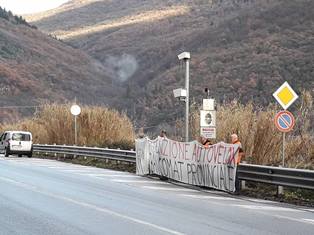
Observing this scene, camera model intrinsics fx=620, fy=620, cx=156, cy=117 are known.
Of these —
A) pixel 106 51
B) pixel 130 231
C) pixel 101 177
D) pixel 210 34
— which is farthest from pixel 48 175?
pixel 106 51

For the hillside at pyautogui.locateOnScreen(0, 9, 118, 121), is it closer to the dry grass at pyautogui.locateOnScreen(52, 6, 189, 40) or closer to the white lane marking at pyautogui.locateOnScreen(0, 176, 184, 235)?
the dry grass at pyautogui.locateOnScreen(52, 6, 189, 40)

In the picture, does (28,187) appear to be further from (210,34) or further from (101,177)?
(210,34)

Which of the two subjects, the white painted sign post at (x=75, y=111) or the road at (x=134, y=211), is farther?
the white painted sign post at (x=75, y=111)

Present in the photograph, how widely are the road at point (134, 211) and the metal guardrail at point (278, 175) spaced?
0.80 meters

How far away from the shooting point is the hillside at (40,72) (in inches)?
3649

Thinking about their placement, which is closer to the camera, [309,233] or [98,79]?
[309,233]

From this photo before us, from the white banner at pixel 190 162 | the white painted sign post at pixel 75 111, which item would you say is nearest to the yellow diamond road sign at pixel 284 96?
the white banner at pixel 190 162

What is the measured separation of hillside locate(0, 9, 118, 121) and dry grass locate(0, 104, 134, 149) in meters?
36.3

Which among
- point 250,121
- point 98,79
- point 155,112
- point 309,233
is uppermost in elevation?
point 98,79

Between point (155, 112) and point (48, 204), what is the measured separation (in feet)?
200

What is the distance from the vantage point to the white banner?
52.8 feet

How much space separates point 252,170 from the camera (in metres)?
15.9

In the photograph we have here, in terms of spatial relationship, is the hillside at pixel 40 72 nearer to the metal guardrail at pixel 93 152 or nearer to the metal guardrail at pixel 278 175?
the metal guardrail at pixel 93 152

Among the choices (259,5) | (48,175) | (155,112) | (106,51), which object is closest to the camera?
(48,175)
